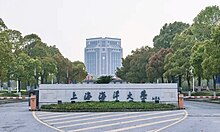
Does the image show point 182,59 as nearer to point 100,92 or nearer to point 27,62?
point 27,62

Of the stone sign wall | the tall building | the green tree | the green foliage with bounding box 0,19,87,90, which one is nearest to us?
the stone sign wall

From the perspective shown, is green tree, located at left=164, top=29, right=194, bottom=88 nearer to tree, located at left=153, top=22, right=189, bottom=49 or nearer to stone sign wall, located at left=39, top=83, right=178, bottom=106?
stone sign wall, located at left=39, top=83, right=178, bottom=106

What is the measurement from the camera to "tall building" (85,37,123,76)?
17638cm

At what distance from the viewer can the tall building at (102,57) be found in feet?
579

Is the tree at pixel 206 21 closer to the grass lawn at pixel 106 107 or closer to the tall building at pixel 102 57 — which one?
the grass lawn at pixel 106 107

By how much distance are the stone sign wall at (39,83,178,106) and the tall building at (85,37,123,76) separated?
14546 cm

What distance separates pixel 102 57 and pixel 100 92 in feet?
497

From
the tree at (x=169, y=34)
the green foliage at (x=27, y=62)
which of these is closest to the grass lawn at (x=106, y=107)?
the green foliage at (x=27, y=62)

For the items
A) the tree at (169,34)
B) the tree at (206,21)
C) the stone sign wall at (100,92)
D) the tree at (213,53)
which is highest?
the tree at (169,34)

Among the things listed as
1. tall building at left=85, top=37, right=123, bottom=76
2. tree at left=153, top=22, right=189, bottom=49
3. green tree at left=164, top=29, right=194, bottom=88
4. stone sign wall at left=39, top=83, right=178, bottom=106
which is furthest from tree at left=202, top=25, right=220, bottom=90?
tall building at left=85, top=37, right=123, bottom=76

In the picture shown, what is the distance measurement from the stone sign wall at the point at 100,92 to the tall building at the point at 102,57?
477 ft

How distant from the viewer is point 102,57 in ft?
590

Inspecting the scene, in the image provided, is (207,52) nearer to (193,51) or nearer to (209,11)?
(193,51)

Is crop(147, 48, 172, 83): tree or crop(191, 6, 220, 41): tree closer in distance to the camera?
crop(191, 6, 220, 41): tree
